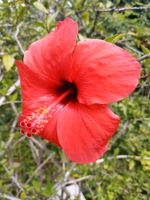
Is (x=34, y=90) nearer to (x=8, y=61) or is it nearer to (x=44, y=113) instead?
(x=44, y=113)

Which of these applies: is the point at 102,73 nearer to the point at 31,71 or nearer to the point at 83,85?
the point at 83,85

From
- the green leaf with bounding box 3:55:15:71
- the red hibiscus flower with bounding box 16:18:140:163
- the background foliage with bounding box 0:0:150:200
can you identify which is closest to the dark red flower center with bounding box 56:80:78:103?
the red hibiscus flower with bounding box 16:18:140:163

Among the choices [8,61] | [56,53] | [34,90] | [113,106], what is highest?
[56,53]

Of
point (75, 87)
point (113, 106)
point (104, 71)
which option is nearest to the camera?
point (104, 71)

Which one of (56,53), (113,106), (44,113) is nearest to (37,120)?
(44,113)

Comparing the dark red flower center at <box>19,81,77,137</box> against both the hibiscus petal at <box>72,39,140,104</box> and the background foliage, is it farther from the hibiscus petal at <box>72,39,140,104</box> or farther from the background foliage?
the background foliage

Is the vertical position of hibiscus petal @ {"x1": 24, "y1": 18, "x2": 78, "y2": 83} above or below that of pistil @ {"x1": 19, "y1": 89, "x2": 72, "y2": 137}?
above
